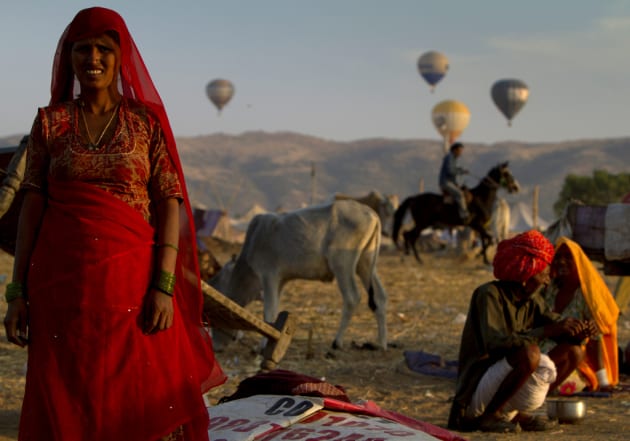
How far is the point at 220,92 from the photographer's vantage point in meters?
75.4

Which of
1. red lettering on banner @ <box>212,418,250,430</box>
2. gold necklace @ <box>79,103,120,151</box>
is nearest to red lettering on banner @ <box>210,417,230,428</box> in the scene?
red lettering on banner @ <box>212,418,250,430</box>

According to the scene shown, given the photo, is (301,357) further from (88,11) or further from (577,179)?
(577,179)

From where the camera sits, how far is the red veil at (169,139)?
12.0 feet

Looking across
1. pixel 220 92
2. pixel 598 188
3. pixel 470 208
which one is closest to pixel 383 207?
pixel 470 208

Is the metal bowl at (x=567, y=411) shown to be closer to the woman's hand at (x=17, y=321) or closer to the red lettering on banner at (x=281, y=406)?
the red lettering on banner at (x=281, y=406)

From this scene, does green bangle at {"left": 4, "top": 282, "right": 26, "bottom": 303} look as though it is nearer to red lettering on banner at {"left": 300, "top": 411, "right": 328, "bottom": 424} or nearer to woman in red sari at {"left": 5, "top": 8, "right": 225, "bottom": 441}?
woman in red sari at {"left": 5, "top": 8, "right": 225, "bottom": 441}

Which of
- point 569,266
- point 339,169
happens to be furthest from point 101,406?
point 339,169

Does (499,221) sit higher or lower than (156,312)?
lower

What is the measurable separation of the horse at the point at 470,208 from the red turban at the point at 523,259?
1675cm

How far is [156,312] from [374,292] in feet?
24.2

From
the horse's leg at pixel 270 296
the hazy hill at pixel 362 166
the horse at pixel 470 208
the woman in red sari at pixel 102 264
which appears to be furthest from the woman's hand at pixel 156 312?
the hazy hill at pixel 362 166

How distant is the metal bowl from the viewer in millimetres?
6301

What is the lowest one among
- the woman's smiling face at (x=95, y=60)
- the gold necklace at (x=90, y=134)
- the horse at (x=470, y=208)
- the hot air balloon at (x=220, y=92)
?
the horse at (x=470, y=208)

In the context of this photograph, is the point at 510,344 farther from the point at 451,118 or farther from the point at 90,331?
the point at 451,118
